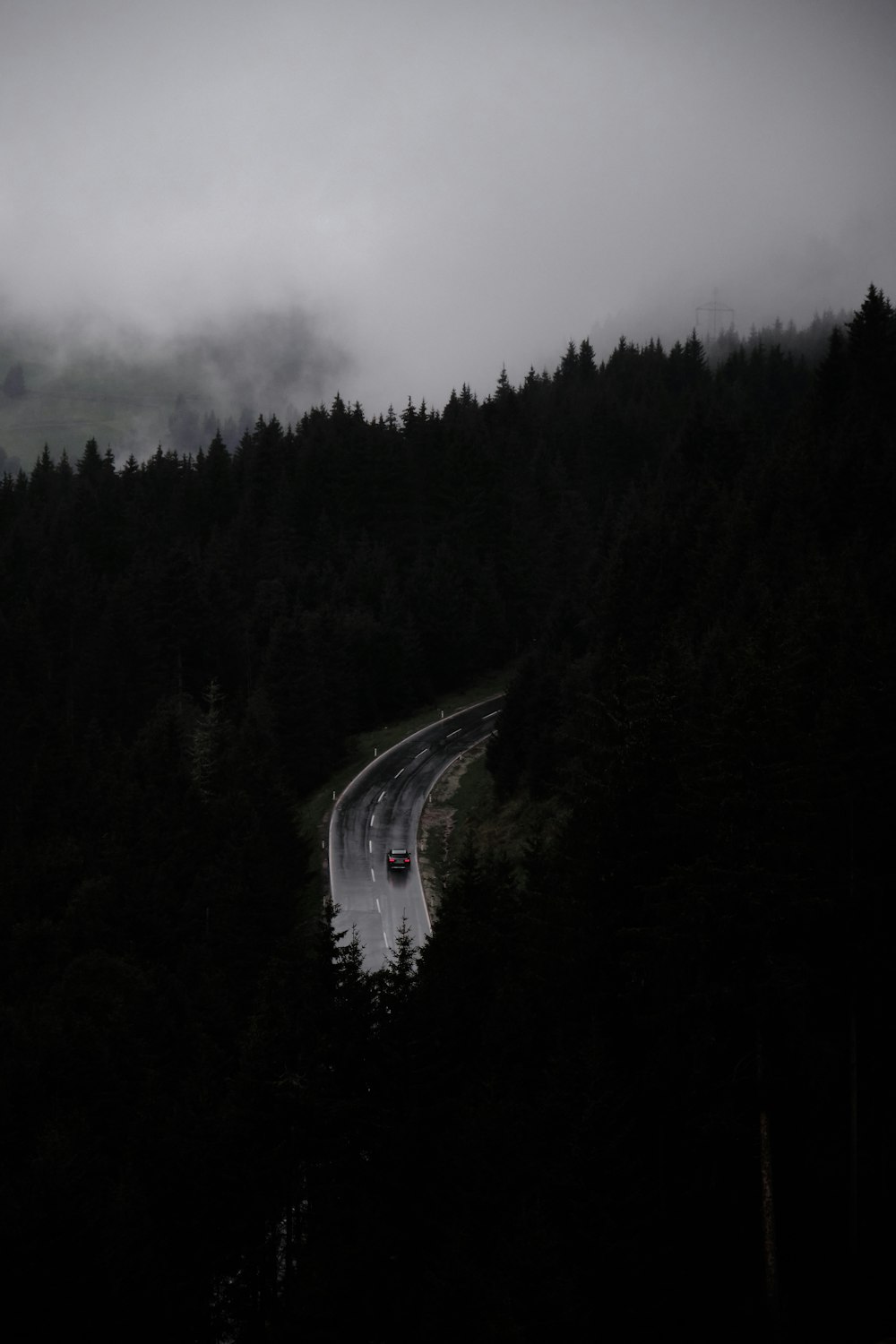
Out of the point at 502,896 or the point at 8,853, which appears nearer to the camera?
the point at 502,896

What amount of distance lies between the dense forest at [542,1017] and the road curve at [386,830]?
2599 mm

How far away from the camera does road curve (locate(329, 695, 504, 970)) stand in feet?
142

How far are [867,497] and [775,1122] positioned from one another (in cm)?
3900

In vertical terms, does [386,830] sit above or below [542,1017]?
above

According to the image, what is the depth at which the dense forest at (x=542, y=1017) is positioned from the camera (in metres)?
16.8

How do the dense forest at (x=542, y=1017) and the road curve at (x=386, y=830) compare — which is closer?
the dense forest at (x=542, y=1017)

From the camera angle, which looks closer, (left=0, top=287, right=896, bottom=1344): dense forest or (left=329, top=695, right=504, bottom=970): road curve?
(left=0, top=287, right=896, bottom=1344): dense forest

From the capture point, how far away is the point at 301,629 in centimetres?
6656

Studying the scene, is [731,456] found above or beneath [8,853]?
above

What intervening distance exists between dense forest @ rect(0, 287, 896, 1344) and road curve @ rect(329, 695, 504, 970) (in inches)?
102

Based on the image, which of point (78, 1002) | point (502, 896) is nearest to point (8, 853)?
point (78, 1002)

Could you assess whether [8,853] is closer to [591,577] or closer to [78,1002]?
[78,1002]

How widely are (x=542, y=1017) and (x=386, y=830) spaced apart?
31618mm

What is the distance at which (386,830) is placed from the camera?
5325cm
